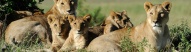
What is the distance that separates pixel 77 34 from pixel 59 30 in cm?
74

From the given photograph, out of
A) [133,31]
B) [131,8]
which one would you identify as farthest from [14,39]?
[131,8]

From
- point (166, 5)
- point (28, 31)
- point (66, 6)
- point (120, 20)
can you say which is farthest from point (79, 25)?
point (28, 31)

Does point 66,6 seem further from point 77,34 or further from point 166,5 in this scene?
point 166,5

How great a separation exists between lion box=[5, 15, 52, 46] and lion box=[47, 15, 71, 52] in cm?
108

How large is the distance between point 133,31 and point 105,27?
220 cm

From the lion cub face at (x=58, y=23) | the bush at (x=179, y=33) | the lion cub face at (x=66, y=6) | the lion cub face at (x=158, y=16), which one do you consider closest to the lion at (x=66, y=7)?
the lion cub face at (x=66, y=6)

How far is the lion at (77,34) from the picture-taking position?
12.6 m

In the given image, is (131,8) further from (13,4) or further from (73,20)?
(73,20)

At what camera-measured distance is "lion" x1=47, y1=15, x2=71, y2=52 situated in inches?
528

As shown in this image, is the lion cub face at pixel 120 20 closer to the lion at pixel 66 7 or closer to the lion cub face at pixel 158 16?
the lion at pixel 66 7

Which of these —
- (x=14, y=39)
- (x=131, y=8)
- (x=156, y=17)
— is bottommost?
(x=131, y=8)

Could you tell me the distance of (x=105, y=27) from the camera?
14.4m

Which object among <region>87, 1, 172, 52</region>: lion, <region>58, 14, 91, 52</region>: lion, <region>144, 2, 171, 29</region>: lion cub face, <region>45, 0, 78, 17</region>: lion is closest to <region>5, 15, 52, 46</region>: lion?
<region>45, 0, 78, 17</region>: lion

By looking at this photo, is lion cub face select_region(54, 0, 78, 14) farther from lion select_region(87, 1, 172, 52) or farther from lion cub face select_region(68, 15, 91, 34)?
lion select_region(87, 1, 172, 52)
